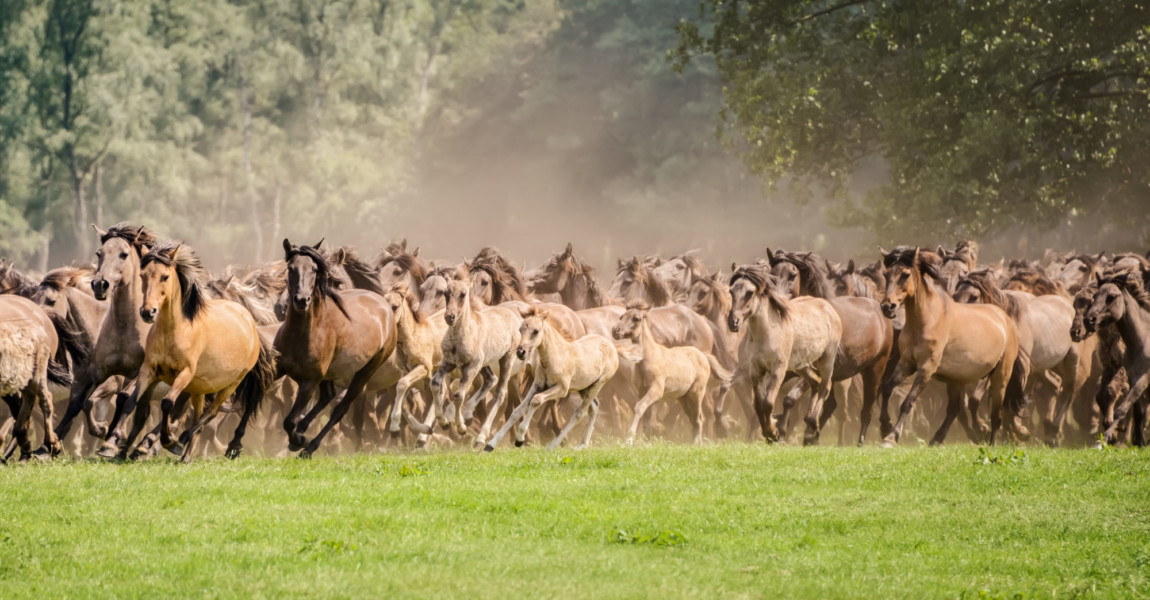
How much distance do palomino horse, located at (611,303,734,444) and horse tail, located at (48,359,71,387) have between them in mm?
6111

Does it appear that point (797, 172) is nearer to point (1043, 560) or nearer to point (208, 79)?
point (1043, 560)

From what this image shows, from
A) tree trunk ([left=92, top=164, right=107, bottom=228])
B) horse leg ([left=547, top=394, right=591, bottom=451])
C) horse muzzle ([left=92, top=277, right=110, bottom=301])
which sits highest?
tree trunk ([left=92, top=164, right=107, bottom=228])

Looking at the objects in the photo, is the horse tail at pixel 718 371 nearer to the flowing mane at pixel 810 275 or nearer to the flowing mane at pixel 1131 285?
the flowing mane at pixel 810 275

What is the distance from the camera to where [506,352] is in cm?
1578

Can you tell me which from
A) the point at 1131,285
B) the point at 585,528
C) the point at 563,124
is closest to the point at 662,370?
the point at 1131,285

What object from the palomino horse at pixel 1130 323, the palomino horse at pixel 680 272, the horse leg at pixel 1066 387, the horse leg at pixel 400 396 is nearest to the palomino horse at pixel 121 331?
the horse leg at pixel 400 396

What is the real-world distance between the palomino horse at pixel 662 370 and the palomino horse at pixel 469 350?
165 cm

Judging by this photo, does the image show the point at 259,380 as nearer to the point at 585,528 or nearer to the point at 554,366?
the point at 554,366

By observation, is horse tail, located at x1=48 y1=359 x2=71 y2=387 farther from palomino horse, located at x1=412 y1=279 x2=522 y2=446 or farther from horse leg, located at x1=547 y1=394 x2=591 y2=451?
horse leg, located at x1=547 y1=394 x2=591 y2=451

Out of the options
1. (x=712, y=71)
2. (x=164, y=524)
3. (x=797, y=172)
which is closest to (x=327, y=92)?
(x=712, y=71)

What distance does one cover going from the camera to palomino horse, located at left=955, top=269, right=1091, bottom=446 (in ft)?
58.4

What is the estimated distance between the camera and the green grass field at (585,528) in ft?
27.3

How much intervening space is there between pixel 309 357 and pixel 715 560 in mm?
6814

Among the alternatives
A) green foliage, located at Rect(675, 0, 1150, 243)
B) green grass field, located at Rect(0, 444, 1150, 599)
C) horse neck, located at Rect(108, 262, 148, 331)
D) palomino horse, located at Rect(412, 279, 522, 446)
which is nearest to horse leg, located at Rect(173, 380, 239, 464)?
green grass field, located at Rect(0, 444, 1150, 599)
